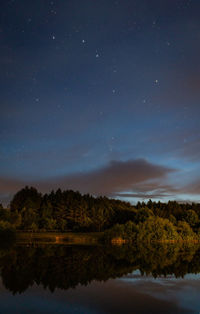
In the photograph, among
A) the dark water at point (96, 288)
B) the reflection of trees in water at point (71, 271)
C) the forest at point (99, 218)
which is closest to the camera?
the dark water at point (96, 288)

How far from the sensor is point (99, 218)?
311 ft

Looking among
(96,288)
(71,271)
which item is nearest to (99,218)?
(71,271)

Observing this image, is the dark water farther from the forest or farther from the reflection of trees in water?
the forest

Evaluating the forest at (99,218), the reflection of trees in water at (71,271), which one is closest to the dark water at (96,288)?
the reflection of trees in water at (71,271)

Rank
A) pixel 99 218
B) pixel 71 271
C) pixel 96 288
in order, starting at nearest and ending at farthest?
1. pixel 96 288
2. pixel 71 271
3. pixel 99 218

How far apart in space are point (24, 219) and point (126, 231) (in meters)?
32.7

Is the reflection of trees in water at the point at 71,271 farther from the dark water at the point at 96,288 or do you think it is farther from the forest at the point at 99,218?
the forest at the point at 99,218

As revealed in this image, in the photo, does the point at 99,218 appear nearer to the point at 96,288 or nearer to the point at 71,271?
the point at 71,271

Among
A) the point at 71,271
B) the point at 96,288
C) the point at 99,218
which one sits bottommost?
the point at 96,288

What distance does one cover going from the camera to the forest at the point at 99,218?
212ft

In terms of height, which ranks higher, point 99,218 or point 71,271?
point 99,218

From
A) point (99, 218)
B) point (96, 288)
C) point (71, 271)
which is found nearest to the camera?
point (96, 288)

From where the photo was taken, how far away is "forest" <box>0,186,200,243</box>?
212 feet

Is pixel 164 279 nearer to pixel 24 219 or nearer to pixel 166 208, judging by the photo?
pixel 24 219
